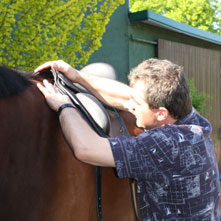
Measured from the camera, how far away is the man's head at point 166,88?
66.2 inches

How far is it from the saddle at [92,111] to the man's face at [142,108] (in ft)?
0.60

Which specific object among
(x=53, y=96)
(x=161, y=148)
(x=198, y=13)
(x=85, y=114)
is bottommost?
(x=198, y=13)

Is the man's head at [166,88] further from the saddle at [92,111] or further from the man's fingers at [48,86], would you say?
the man's fingers at [48,86]

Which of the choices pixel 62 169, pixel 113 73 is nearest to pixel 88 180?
pixel 62 169

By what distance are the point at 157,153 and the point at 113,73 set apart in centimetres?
110

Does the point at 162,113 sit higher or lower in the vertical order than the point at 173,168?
higher

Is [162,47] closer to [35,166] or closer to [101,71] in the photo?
[101,71]

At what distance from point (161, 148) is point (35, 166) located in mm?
614

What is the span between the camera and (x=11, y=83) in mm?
1568

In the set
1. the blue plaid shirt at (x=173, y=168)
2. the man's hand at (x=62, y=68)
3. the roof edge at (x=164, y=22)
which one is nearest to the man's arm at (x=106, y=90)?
the man's hand at (x=62, y=68)

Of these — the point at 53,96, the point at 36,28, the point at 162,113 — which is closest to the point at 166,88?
the point at 162,113

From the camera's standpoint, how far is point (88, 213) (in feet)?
5.77

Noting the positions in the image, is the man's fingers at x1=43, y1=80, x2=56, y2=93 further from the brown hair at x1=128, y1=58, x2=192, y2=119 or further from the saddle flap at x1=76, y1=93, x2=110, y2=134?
the brown hair at x1=128, y1=58, x2=192, y2=119

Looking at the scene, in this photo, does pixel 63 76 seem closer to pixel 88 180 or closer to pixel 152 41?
pixel 88 180
